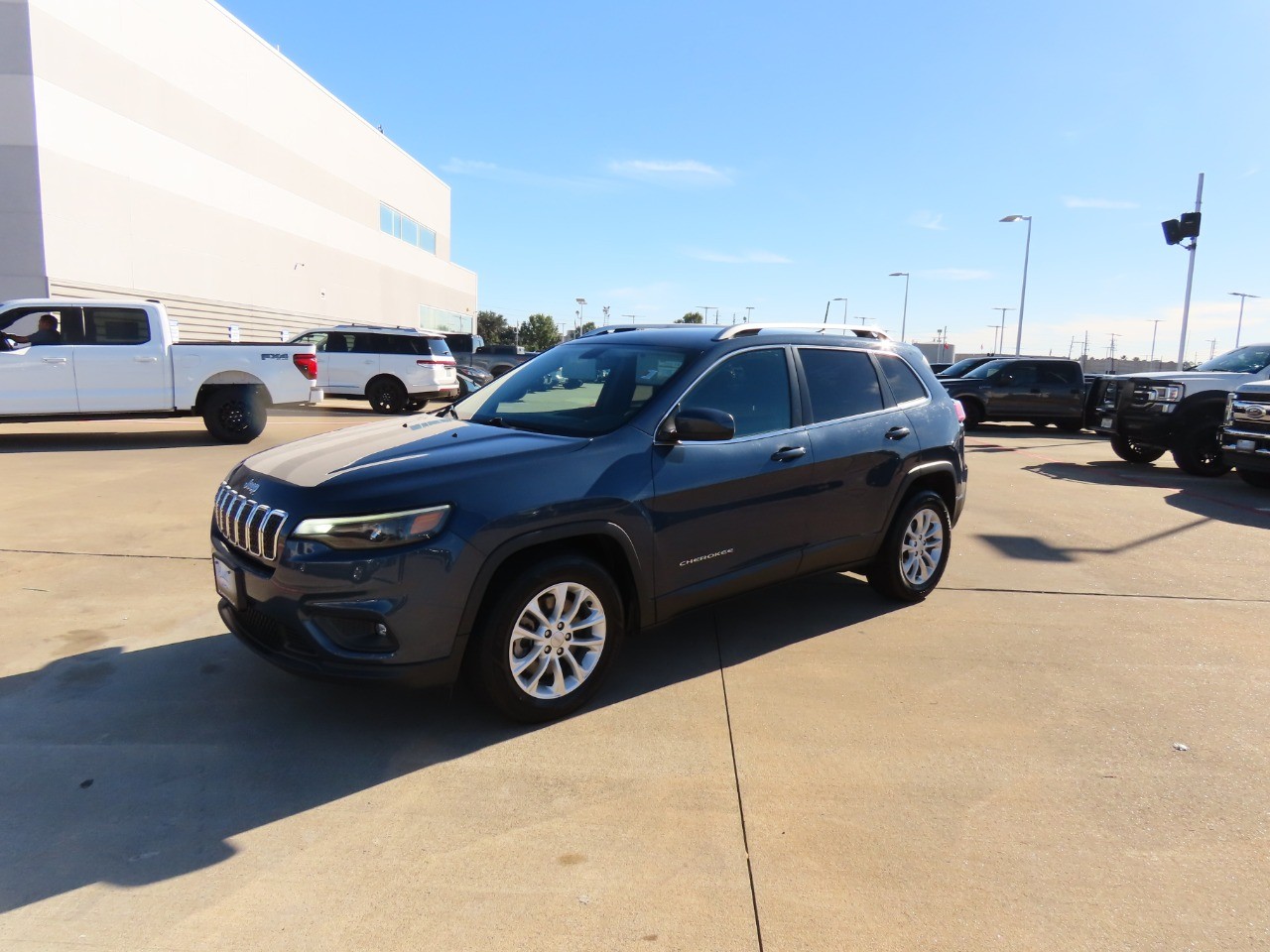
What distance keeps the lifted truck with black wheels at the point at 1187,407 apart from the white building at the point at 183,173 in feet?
69.9

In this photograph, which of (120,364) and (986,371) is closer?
(120,364)

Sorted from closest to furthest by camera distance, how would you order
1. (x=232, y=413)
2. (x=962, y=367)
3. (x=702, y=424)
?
(x=702, y=424) → (x=232, y=413) → (x=962, y=367)

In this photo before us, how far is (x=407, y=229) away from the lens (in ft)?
143

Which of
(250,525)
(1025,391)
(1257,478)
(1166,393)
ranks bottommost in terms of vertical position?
(1257,478)

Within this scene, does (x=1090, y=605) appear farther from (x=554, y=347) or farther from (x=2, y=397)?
(x=2, y=397)

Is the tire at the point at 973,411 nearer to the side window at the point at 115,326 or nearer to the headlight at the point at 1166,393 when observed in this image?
the headlight at the point at 1166,393

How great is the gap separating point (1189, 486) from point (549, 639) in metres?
10.9

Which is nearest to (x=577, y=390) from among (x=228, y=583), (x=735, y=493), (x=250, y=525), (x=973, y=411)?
(x=735, y=493)

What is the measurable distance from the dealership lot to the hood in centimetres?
88

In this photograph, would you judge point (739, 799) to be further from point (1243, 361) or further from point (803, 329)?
point (1243, 361)

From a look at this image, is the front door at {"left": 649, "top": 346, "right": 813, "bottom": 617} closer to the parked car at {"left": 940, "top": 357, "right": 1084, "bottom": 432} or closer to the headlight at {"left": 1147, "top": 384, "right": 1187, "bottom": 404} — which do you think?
the headlight at {"left": 1147, "top": 384, "right": 1187, "bottom": 404}

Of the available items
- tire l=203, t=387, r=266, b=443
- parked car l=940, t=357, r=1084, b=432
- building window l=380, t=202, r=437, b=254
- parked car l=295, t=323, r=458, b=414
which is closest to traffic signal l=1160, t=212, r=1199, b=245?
parked car l=940, t=357, r=1084, b=432

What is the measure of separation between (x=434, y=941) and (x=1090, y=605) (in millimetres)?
4866

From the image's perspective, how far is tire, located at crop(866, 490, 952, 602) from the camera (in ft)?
17.5
